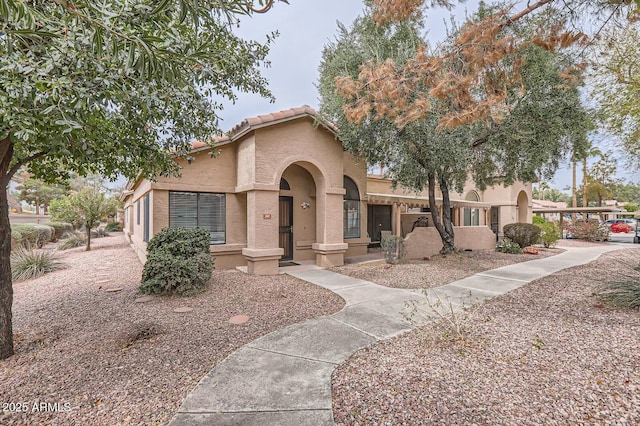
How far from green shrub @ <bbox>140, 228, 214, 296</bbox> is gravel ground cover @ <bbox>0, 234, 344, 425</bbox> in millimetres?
436

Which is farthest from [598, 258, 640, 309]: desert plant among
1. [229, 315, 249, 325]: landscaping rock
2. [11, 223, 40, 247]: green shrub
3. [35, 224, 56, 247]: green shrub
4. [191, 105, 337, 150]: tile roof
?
[35, 224, 56, 247]: green shrub

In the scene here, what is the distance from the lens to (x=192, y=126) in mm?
6648

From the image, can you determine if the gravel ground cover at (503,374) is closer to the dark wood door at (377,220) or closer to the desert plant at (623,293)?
the desert plant at (623,293)

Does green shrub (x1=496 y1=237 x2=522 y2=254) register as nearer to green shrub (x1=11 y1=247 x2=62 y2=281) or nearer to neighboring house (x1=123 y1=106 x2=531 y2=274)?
neighboring house (x1=123 y1=106 x2=531 y2=274)

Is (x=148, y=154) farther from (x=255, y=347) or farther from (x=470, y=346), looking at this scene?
(x=470, y=346)

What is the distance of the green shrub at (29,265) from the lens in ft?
38.1

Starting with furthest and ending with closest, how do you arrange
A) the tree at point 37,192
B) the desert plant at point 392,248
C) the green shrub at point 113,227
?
the tree at point 37,192, the green shrub at point 113,227, the desert plant at point 392,248

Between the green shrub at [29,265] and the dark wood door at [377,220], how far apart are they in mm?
16304

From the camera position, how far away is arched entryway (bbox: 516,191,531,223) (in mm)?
26922

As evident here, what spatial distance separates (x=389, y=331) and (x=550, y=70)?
1086 cm

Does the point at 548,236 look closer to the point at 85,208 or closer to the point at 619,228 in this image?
the point at 85,208

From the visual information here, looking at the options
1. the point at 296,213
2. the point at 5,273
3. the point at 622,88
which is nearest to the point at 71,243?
the point at 296,213

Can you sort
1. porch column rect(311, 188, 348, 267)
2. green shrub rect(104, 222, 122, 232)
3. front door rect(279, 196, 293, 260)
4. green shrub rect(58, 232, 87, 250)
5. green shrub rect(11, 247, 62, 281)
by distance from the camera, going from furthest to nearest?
green shrub rect(104, 222, 122, 232) → green shrub rect(58, 232, 87, 250) → front door rect(279, 196, 293, 260) → porch column rect(311, 188, 348, 267) → green shrub rect(11, 247, 62, 281)

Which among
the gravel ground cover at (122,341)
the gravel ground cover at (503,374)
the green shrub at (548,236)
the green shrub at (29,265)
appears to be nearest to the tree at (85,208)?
the green shrub at (29,265)
